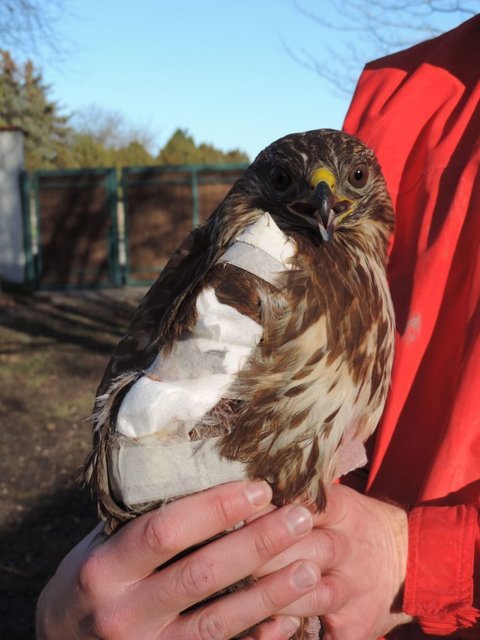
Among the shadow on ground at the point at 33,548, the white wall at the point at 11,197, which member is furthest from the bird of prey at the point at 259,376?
the white wall at the point at 11,197

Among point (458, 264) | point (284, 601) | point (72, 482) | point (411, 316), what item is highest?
point (458, 264)

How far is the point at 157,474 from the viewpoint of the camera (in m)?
1.59

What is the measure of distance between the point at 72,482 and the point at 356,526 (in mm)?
5382

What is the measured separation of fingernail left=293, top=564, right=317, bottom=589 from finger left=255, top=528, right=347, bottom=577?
0.16ft

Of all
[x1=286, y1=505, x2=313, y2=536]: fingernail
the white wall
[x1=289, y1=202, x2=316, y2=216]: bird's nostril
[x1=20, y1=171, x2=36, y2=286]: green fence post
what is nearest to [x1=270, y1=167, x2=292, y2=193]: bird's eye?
[x1=289, y1=202, x2=316, y2=216]: bird's nostril

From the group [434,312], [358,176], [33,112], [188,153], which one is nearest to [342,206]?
[358,176]

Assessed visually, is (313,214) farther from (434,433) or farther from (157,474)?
(157,474)

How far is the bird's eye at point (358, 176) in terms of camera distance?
197 cm

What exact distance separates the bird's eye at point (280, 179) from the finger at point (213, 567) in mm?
925

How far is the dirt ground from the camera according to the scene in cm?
522

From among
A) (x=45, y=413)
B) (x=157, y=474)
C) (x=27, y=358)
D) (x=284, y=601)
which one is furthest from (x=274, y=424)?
(x=27, y=358)

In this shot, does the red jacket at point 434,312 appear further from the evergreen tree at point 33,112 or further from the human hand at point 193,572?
the evergreen tree at point 33,112

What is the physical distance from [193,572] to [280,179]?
109 cm

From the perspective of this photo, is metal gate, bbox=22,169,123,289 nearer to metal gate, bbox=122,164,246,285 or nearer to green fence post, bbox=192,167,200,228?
metal gate, bbox=122,164,246,285
